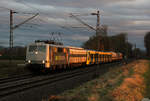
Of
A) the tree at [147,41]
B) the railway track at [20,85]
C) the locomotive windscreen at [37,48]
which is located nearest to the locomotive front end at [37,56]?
the locomotive windscreen at [37,48]

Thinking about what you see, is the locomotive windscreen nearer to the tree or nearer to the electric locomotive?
the electric locomotive

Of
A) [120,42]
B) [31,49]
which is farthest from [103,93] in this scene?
[120,42]

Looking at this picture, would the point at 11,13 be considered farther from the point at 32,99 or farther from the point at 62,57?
the point at 32,99

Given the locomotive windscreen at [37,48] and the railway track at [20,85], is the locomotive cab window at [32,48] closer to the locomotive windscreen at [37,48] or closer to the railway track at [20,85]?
the locomotive windscreen at [37,48]

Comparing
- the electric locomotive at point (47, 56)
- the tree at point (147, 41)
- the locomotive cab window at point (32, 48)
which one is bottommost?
the electric locomotive at point (47, 56)

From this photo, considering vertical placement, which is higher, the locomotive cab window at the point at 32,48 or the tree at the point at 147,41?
the tree at the point at 147,41

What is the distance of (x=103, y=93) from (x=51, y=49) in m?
12.2

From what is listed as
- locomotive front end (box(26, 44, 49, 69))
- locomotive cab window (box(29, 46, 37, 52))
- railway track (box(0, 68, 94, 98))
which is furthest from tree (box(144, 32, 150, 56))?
railway track (box(0, 68, 94, 98))

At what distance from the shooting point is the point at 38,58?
72.0 ft

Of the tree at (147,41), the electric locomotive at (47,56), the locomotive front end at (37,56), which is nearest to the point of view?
the locomotive front end at (37,56)

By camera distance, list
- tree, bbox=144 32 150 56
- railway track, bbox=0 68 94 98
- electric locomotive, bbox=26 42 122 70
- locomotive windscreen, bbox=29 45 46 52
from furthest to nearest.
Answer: tree, bbox=144 32 150 56 → locomotive windscreen, bbox=29 45 46 52 → electric locomotive, bbox=26 42 122 70 → railway track, bbox=0 68 94 98

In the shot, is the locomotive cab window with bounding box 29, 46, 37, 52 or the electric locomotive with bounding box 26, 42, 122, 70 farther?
the locomotive cab window with bounding box 29, 46, 37, 52

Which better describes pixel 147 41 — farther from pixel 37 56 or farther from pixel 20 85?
pixel 20 85

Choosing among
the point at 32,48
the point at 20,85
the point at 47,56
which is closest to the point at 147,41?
the point at 32,48
